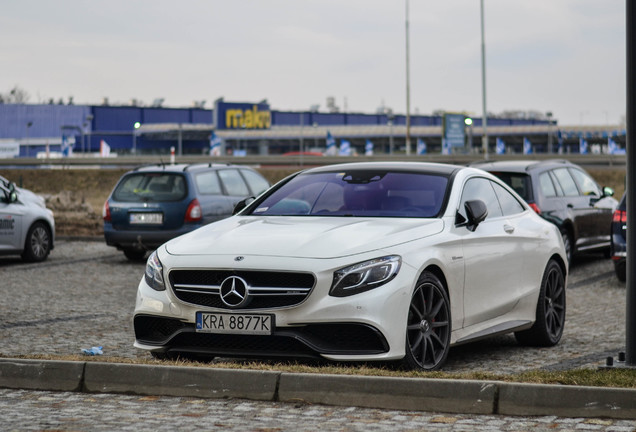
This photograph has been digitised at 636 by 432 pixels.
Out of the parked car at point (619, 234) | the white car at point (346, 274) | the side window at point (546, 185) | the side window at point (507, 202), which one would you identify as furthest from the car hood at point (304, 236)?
the side window at point (546, 185)

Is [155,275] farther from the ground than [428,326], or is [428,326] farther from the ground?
[155,275]

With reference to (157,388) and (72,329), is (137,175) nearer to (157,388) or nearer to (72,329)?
(72,329)

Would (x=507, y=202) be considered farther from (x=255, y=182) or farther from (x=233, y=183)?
(x=255, y=182)

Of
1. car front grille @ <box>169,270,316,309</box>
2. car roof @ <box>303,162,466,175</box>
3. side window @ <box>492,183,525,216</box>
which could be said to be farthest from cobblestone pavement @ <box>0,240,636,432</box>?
car roof @ <box>303,162,466,175</box>

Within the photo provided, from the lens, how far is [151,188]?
57.2 feet

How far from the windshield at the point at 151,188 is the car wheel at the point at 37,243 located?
1.59 m

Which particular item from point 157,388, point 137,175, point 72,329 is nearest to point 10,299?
point 72,329

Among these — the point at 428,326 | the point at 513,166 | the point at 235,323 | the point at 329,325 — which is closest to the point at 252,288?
the point at 235,323

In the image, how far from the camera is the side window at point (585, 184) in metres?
17.0

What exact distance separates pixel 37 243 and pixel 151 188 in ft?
7.83

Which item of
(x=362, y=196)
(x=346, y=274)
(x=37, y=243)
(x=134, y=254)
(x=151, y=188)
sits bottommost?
(x=134, y=254)

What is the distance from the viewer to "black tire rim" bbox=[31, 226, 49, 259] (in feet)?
59.5

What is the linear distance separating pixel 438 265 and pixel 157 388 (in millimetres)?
2055

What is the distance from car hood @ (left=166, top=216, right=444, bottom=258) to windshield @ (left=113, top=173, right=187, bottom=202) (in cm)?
947
